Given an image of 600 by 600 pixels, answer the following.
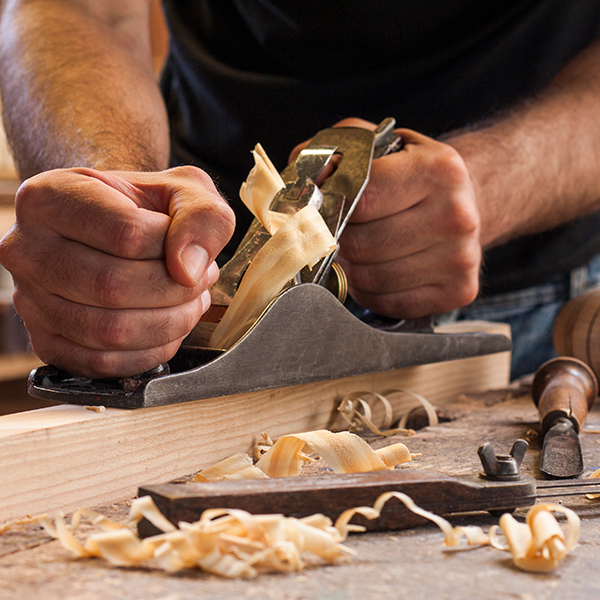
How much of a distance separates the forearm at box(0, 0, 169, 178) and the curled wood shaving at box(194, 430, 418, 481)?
0.55 metres

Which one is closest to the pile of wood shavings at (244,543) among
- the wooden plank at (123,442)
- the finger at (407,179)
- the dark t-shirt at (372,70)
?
the wooden plank at (123,442)

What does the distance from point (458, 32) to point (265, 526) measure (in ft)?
4.52

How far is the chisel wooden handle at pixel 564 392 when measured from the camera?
0.88 metres

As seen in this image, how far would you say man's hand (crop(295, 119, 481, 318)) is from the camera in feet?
3.63

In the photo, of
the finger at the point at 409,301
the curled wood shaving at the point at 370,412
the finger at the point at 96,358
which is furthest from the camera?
the finger at the point at 409,301

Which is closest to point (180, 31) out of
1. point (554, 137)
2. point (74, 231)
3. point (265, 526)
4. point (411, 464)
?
point (554, 137)

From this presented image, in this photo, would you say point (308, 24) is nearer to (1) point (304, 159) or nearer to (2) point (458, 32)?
(2) point (458, 32)

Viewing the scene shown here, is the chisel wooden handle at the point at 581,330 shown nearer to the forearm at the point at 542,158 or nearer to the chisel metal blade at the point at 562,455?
the forearm at the point at 542,158

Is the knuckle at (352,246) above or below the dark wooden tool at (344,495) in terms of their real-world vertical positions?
above

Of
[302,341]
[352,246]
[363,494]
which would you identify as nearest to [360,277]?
[352,246]

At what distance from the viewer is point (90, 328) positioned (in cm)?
70

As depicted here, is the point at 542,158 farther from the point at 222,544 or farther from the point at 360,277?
the point at 222,544

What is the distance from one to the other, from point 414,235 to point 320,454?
1.84 ft

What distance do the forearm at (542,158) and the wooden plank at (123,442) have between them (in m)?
0.62
